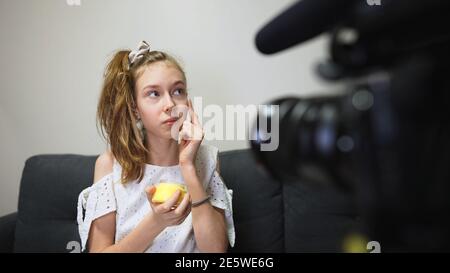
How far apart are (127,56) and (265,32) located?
0.76 metres

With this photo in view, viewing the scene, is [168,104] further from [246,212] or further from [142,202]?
[246,212]

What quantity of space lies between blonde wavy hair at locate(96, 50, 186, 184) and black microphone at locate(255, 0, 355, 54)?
71 centimetres

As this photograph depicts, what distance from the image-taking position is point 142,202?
3.50 ft

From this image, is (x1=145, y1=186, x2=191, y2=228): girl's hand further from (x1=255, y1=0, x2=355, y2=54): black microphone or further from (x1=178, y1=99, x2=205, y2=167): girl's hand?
(x1=255, y1=0, x2=355, y2=54): black microphone

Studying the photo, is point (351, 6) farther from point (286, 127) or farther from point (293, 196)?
point (293, 196)

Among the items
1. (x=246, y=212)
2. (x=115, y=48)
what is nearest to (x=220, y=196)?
(x=246, y=212)

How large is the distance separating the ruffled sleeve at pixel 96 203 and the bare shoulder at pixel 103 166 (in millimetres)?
20

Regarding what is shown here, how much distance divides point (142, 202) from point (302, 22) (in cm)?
85

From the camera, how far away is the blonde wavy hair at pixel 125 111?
3.44 feet

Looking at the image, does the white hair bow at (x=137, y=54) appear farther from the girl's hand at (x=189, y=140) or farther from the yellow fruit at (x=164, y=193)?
the yellow fruit at (x=164, y=193)

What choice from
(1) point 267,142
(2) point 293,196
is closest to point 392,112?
(1) point 267,142

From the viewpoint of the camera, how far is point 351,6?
0.98 feet

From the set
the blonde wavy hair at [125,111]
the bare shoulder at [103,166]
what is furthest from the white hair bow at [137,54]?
the bare shoulder at [103,166]
